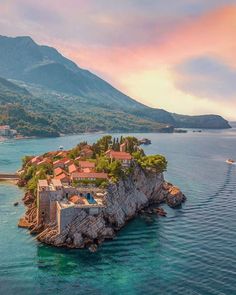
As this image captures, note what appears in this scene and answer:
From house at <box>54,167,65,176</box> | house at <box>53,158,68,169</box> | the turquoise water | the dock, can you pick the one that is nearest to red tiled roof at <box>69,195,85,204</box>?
the turquoise water

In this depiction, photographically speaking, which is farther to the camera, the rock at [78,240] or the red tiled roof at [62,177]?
the red tiled roof at [62,177]

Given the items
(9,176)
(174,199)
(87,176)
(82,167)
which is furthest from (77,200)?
(9,176)

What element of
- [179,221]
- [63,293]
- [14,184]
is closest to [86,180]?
[179,221]

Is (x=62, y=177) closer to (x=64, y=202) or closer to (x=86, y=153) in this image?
(x=64, y=202)

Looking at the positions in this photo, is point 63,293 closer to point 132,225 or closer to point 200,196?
point 132,225

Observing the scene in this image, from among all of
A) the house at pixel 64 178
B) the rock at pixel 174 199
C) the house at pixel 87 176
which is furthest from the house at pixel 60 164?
the rock at pixel 174 199

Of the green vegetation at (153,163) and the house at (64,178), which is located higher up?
the green vegetation at (153,163)

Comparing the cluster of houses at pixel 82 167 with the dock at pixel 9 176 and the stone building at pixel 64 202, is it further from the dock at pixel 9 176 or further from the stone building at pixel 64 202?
the dock at pixel 9 176

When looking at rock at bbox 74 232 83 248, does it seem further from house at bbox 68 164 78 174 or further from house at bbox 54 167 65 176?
house at bbox 54 167 65 176
